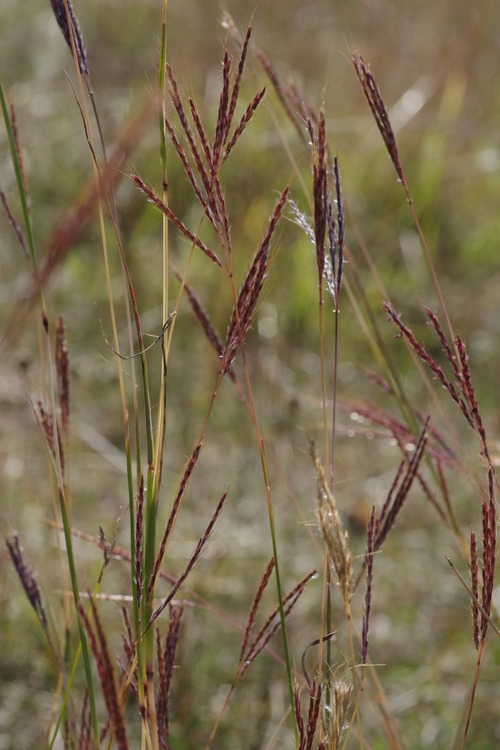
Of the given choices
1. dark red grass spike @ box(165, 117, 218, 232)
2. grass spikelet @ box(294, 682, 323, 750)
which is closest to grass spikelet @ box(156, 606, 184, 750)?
grass spikelet @ box(294, 682, 323, 750)

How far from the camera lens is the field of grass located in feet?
2.46

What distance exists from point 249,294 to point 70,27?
0.87ft

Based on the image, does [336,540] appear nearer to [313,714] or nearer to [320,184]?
[313,714]

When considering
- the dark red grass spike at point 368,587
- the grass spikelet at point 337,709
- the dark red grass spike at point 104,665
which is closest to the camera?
the dark red grass spike at point 104,665

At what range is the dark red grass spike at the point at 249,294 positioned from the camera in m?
0.72

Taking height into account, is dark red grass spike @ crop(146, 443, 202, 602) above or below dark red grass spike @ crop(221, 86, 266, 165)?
below

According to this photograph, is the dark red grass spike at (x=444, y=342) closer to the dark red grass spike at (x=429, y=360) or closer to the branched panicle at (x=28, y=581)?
the dark red grass spike at (x=429, y=360)

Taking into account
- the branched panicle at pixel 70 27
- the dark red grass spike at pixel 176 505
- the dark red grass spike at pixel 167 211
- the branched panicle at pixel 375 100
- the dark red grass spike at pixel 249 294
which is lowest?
the dark red grass spike at pixel 176 505

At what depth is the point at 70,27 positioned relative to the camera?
0.74 m

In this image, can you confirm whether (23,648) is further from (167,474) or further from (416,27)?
(416,27)

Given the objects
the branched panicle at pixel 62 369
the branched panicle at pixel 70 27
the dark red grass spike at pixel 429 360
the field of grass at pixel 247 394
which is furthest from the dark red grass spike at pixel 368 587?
the branched panicle at pixel 70 27

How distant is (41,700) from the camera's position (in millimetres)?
1581

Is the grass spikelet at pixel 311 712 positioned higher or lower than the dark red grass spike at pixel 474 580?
lower

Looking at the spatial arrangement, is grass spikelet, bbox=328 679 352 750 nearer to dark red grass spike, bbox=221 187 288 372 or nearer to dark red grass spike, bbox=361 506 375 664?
dark red grass spike, bbox=361 506 375 664
